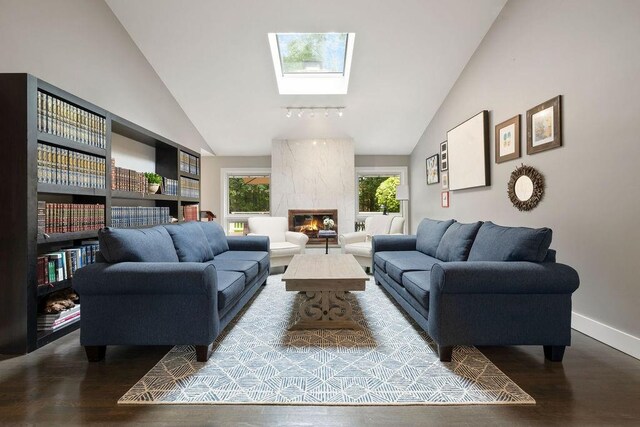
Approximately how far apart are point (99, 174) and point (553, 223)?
4.30 m

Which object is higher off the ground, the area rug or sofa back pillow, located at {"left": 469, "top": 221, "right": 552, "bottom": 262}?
sofa back pillow, located at {"left": 469, "top": 221, "right": 552, "bottom": 262}

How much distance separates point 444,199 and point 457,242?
2.44 m

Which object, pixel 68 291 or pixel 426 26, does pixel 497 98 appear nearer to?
pixel 426 26

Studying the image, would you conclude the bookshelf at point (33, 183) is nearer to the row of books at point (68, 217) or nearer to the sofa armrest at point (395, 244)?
the row of books at point (68, 217)

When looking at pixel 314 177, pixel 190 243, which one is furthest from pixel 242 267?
pixel 314 177

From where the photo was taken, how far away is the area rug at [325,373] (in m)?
1.73

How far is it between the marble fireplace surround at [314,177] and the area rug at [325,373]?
13.9 ft

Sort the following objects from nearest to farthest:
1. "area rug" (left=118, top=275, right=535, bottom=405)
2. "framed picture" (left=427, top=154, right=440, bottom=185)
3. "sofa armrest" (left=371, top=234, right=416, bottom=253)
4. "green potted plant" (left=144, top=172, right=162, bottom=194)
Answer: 1. "area rug" (left=118, top=275, right=535, bottom=405)
2. "green potted plant" (left=144, top=172, right=162, bottom=194)
3. "sofa armrest" (left=371, top=234, right=416, bottom=253)
4. "framed picture" (left=427, top=154, right=440, bottom=185)

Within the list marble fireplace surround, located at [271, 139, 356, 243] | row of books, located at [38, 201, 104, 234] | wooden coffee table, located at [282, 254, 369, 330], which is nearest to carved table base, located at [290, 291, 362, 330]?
wooden coffee table, located at [282, 254, 369, 330]

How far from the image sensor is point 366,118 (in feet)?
19.6

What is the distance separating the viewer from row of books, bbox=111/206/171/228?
11.2 ft

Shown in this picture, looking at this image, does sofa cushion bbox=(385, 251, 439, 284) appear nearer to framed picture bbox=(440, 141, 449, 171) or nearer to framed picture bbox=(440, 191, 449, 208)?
framed picture bbox=(440, 191, 449, 208)

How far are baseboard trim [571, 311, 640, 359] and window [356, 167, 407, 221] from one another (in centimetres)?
491

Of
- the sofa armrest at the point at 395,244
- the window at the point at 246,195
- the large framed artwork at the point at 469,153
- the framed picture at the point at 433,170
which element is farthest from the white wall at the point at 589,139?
the window at the point at 246,195
